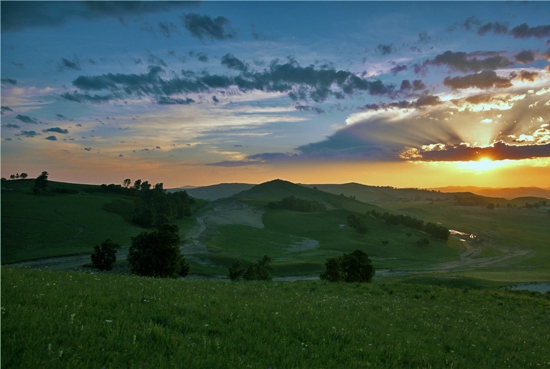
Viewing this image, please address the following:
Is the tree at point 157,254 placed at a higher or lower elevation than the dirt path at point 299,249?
higher

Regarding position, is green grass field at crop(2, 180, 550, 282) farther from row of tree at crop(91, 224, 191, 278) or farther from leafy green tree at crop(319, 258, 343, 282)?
leafy green tree at crop(319, 258, 343, 282)

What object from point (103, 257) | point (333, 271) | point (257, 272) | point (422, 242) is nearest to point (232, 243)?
point (103, 257)

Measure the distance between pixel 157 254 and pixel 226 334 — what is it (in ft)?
162

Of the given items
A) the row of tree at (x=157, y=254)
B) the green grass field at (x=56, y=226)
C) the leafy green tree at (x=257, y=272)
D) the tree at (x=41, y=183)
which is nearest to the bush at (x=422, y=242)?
the green grass field at (x=56, y=226)

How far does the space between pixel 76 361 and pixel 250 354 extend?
147 inches

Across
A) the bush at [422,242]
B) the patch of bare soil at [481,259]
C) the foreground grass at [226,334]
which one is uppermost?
the foreground grass at [226,334]

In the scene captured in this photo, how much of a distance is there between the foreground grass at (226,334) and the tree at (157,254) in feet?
142

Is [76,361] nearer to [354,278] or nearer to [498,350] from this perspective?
[498,350]

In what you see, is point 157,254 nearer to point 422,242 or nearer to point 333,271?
point 333,271

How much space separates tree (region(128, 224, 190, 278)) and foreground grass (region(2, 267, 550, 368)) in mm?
43318

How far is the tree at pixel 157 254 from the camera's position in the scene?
54.8m

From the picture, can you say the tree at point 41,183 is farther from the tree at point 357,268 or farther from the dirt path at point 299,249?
the tree at point 357,268

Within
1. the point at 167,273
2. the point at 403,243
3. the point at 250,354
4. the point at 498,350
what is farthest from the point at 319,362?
the point at 403,243

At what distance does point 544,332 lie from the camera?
1778cm
